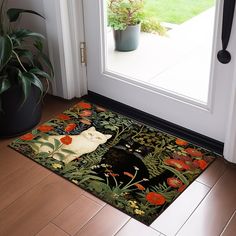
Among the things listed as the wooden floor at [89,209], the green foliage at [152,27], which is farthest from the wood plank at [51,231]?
the green foliage at [152,27]

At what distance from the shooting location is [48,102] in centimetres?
224

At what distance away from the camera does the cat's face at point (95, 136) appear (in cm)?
190

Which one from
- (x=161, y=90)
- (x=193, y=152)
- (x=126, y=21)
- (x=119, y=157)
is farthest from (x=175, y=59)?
(x=119, y=157)

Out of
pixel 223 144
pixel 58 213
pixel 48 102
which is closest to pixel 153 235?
pixel 58 213

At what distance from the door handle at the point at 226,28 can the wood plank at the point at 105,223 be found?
2.41 feet

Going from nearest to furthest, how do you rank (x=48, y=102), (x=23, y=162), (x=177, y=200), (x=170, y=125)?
(x=177, y=200), (x=23, y=162), (x=170, y=125), (x=48, y=102)

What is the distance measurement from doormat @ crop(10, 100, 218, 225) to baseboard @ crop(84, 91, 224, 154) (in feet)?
0.11

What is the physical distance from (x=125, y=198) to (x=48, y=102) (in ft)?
2.91

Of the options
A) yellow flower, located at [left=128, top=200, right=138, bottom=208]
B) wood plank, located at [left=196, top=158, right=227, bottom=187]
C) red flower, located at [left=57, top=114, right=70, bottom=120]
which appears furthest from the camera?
red flower, located at [left=57, top=114, right=70, bottom=120]

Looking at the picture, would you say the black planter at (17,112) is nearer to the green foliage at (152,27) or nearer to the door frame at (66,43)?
the door frame at (66,43)

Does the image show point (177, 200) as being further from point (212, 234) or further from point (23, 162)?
point (23, 162)

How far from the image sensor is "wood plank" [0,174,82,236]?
1.44 metres

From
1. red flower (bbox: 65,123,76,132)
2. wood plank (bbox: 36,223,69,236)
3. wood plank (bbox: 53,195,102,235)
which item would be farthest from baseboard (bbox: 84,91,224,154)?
wood plank (bbox: 36,223,69,236)

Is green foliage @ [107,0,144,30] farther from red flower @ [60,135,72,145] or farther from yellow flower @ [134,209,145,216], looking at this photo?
yellow flower @ [134,209,145,216]
